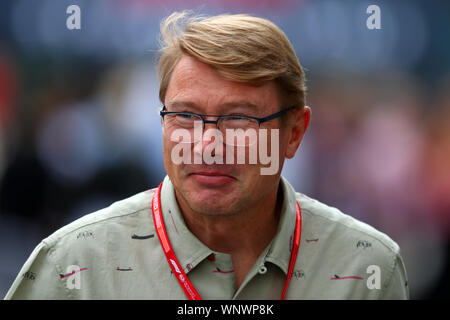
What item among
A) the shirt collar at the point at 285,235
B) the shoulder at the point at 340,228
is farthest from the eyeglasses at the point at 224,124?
the shoulder at the point at 340,228

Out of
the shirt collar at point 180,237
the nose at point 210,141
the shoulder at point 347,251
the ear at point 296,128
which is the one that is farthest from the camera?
the ear at point 296,128

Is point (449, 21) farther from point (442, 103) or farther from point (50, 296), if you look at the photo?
point (50, 296)

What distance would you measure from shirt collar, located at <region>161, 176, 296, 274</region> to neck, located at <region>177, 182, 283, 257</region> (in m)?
0.06

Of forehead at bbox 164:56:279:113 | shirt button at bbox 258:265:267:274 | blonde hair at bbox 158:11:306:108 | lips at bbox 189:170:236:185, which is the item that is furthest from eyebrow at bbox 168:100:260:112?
shirt button at bbox 258:265:267:274

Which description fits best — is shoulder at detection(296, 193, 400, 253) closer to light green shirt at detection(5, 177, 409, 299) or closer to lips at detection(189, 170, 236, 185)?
light green shirt at detection(5, 177, 409, 299)

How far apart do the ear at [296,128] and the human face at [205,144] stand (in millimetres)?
271

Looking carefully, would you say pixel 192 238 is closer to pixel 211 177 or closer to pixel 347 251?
pixel 211 177

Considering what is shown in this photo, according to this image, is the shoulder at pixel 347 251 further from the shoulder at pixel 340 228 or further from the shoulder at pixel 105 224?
the shoulder at pixel 105 224

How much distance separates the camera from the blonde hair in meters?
2.25

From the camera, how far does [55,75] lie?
5.08 meters

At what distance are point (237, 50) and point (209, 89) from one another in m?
0.22

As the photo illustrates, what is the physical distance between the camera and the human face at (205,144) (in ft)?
7.36

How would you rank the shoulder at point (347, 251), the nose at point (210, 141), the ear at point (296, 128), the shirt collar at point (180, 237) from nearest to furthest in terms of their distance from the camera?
1. the nose at point (210, 141)
2. the shirt collar at point (180, 237)
3. the shoulder at point (347, 251)
4. the ear at point (296, 128)

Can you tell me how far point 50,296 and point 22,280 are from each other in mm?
159
